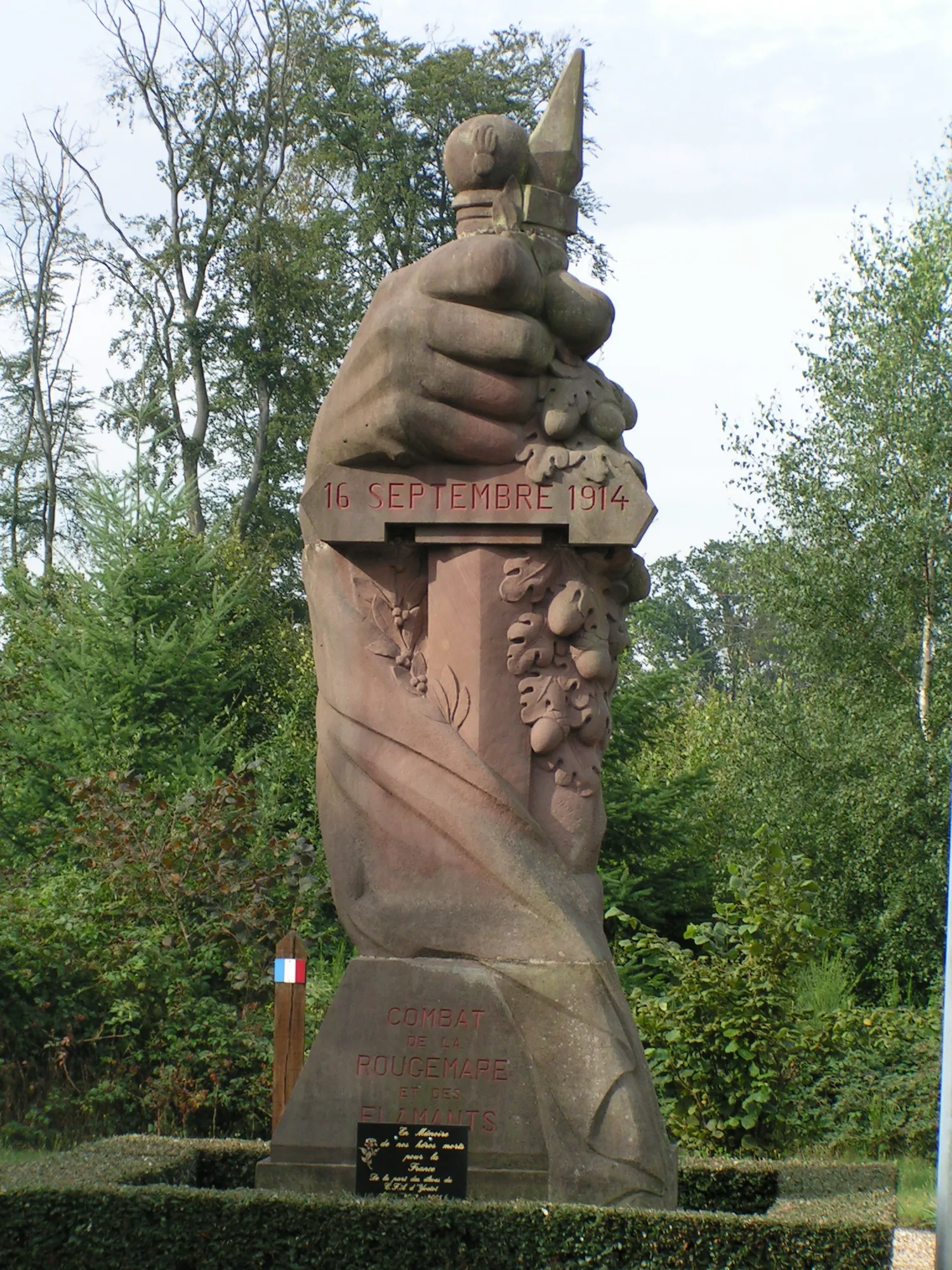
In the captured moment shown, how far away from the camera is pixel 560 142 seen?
718 cm

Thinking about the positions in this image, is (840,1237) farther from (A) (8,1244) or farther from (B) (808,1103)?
(B) (808,1103)

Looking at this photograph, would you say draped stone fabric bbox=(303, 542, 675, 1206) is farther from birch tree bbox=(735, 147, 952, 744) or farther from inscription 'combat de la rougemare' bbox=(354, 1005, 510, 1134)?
birch tree bbox=(735, 147, 952, 744)

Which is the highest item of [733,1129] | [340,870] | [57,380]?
[57,380]

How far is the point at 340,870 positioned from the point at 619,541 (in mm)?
1825

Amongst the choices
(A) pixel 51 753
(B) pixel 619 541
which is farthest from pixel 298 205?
(B) pixel 619 541

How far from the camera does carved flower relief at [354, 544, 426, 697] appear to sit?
697cm

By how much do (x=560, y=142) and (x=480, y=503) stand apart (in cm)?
173

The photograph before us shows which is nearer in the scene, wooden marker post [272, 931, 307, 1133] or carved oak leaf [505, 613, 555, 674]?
carved oak leaf [505, 613, 555, 674]

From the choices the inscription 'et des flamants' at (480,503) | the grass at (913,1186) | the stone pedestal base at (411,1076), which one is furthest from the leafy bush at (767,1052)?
the inscription 'et des flamants' at (480,503)

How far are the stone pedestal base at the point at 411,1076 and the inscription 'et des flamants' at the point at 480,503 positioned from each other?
182 centimetres

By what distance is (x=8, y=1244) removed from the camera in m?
5.79

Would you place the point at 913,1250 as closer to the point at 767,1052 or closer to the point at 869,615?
the point at 767,1052

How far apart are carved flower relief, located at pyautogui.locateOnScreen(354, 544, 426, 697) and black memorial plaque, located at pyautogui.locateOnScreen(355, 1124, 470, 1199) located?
196 centimetres

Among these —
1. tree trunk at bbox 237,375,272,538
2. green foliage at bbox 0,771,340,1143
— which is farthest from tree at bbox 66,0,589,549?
green foliage at bbox 0,771,340,1143
